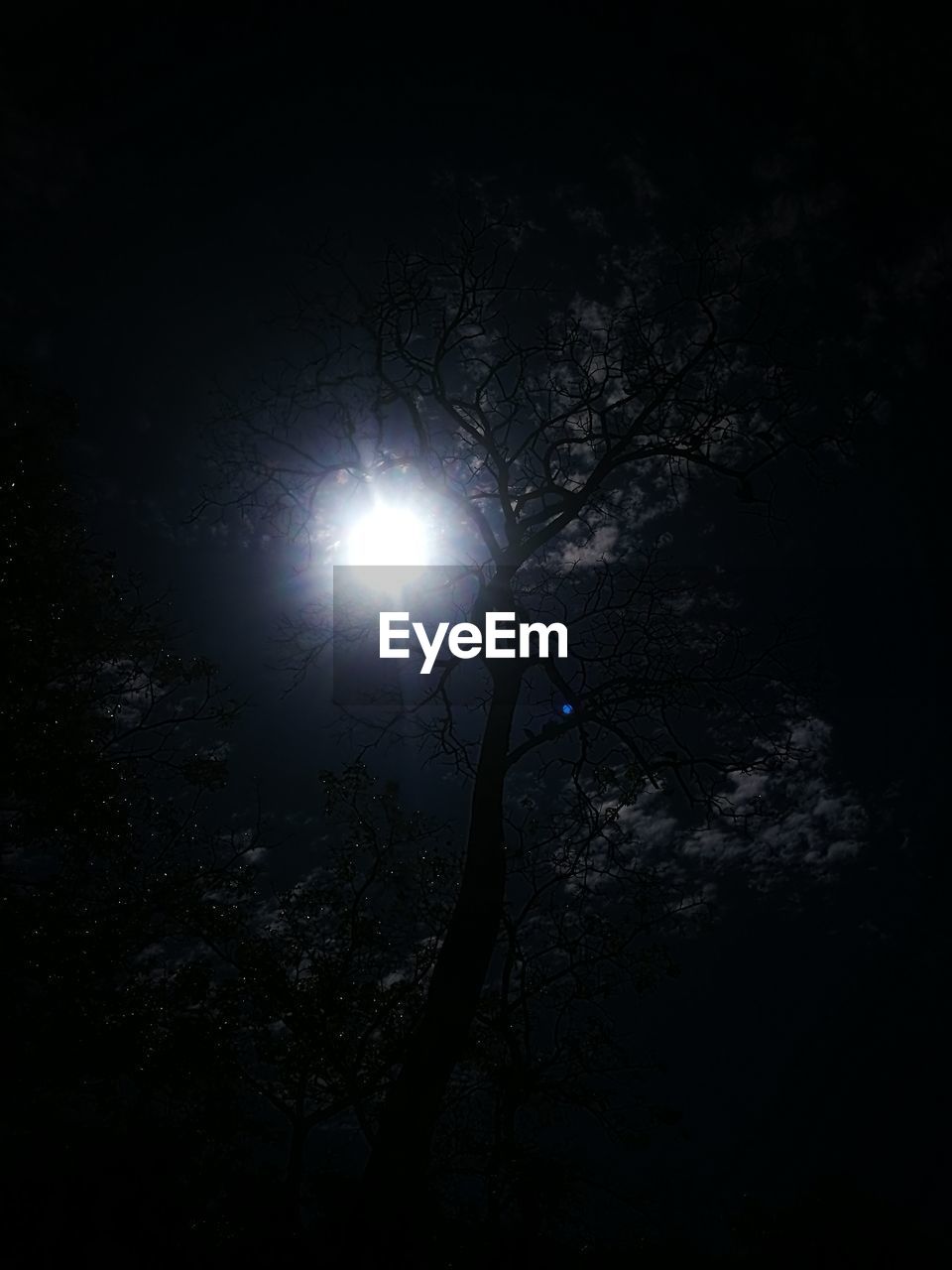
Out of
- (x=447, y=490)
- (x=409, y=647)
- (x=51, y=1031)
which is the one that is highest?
(x=447, y=490)

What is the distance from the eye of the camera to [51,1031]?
34.4 feet

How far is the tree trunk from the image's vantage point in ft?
16.6

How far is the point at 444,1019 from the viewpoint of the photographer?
567 cm

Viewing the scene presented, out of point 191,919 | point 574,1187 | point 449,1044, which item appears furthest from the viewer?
point 574,1187

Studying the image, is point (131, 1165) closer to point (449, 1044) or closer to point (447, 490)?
point (449, 1044)

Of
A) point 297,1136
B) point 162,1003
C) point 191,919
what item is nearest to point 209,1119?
point 162,1003

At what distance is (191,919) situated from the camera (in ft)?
41.6

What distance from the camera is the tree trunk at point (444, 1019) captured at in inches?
200

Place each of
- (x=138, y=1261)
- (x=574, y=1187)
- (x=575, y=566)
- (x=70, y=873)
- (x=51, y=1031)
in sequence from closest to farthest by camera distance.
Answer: (x=138, y=1261) → (x=575, y=566) → (x=51, y=1031) → (x=70, y=873) → (x=574, y=1187)

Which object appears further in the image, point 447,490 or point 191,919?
point 191,919

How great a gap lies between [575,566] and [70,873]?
10.2 meters

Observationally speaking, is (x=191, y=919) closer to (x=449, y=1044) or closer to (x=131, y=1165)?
(x=131, y=1165)

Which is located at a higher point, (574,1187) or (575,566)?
(575,566)

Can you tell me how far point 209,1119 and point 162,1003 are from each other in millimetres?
3349
